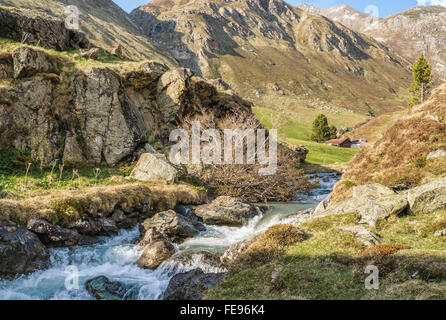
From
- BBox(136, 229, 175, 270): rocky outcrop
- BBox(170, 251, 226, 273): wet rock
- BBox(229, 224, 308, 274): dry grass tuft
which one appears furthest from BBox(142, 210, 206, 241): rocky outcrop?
BBox(229, 224, 308, 274): dry grass tuft

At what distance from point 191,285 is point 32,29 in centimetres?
3979

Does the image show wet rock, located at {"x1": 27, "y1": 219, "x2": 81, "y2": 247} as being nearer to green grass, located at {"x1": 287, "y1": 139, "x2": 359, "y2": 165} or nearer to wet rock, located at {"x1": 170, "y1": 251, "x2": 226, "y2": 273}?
wet rock, located at {"x1": 170, "y1": 251, "x2": 226, "y2": 273}

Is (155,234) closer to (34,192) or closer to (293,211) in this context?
(34,192)

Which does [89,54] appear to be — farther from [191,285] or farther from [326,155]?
[326,155]

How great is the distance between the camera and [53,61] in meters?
33.4

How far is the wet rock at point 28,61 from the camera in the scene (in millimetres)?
29719

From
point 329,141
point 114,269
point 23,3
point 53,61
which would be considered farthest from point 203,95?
point 23,3

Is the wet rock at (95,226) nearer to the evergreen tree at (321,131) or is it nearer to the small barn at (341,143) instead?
the small barn at (341,143)

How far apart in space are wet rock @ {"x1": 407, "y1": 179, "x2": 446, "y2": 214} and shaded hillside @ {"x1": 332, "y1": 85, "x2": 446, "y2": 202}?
469cm

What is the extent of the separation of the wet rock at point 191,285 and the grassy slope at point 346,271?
2.27 feet

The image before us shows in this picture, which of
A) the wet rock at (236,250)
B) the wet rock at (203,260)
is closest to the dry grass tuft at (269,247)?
the wet rock at (236,250)

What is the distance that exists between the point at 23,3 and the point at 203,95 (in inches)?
8300

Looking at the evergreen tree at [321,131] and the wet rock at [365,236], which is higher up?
the evergreen tree at [321,131]

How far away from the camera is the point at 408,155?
24.9 metres
